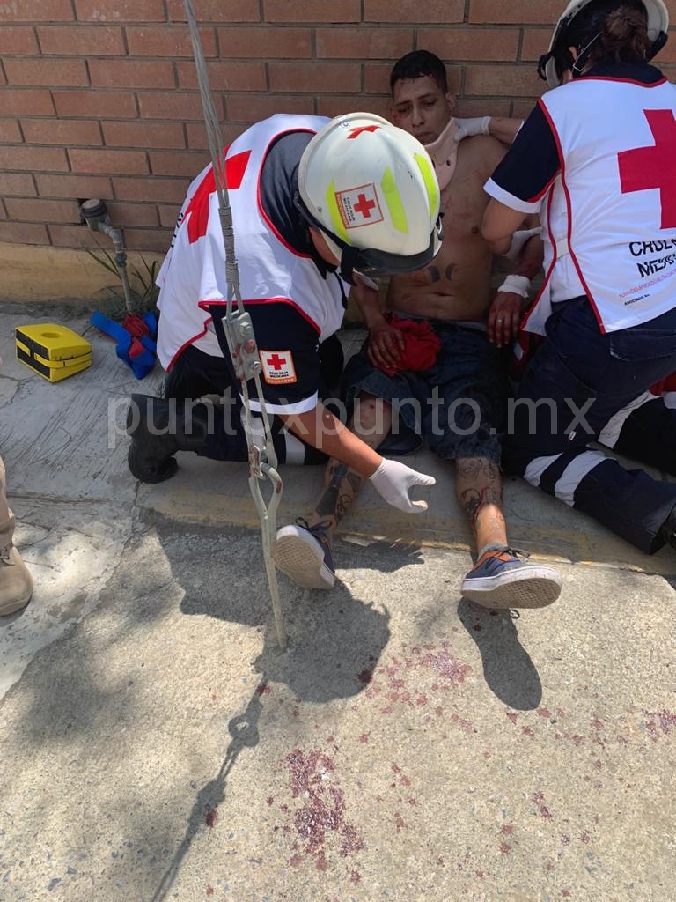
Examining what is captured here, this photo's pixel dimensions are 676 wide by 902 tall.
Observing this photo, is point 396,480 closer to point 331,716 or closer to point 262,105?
point 331,716

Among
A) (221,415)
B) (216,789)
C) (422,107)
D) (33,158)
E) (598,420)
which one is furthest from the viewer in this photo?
(33,158)

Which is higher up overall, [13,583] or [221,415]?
[221,415]

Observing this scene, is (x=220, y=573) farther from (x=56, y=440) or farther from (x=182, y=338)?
(x=56, y=440)

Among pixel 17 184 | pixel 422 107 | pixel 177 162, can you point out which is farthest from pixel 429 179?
pixel 17 184

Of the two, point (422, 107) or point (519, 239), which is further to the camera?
point (519, 239)

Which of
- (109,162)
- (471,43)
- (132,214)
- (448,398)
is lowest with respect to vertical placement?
(448,398)

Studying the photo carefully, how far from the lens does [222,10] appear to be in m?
2.63

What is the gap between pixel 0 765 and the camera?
5.28ft

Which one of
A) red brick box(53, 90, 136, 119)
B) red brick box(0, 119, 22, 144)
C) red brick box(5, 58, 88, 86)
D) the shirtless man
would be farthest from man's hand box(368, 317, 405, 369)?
red brick box(0, 119, 22, 144)

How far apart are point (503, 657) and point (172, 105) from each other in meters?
2.58

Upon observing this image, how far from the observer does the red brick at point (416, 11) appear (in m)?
2.51

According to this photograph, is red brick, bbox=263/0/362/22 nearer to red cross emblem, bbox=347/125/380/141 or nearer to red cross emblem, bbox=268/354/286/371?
red cross emblem, bbox=347/125/380/141

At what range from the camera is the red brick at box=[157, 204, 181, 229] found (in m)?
3.15

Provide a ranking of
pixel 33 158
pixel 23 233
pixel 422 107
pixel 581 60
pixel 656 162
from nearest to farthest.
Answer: pixel 656 162
pixel 581 60
pixel 422 107
pixel 33 158
pixel 23 233
